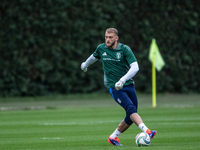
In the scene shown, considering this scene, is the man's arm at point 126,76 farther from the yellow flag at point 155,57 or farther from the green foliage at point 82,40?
the green foliage at point 82,40

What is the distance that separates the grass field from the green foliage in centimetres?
96

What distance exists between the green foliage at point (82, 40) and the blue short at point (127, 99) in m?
12.9

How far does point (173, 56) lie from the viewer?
23562mm

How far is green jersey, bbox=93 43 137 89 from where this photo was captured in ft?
27.3

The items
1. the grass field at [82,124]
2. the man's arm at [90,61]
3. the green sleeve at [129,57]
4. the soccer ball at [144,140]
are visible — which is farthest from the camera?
the man's arm at [90,61]

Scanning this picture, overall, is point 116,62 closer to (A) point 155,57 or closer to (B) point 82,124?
(B) point 82,124

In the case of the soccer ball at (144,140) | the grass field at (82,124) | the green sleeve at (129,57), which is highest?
the green sleeve at (129,57)

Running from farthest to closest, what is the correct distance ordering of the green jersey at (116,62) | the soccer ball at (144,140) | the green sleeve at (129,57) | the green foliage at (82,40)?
the green foliage at (82,40) < the green jersey at (116,62) < the green sleeve at (129,57) < the soccer ball at (144,140)

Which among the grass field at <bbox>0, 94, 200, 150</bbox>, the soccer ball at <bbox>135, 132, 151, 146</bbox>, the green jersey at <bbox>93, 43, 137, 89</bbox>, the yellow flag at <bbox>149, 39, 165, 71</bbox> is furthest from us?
the yellow flag at <bbox>149, 39, 165, 71</bbox>

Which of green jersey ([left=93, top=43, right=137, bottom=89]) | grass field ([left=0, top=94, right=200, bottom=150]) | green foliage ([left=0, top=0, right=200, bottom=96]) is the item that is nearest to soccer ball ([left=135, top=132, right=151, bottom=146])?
grass field ([left=0, top=94, right=200, bottom=150])

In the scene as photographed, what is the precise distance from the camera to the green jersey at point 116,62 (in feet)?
27.3

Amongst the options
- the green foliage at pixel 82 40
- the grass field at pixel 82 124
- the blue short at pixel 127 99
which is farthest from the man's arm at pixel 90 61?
the green foliage at pixel 82 40

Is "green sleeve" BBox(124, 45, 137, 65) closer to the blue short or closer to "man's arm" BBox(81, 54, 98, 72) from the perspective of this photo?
Result: the blue short


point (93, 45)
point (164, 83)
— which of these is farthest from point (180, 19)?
point (93, 45)
